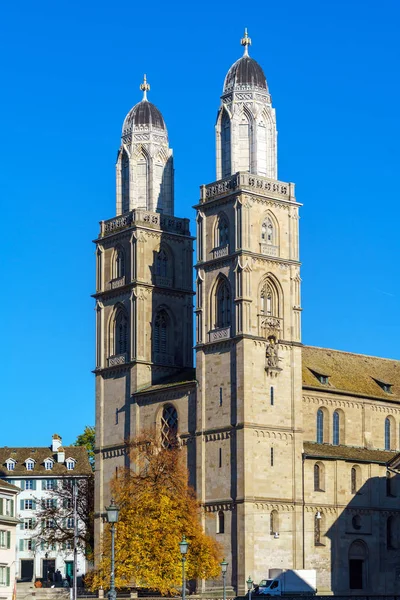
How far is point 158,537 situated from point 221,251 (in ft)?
72.2

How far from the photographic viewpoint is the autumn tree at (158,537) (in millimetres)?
99062

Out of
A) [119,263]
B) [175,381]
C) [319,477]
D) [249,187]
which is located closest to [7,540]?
[175,381]

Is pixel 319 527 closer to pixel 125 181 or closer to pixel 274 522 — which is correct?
pixel 274 522

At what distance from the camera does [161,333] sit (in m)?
119

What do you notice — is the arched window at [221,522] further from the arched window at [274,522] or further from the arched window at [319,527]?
the arched window at [319,527]

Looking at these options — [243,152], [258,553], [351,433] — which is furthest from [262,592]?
[243,152]

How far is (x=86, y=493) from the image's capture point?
131 m

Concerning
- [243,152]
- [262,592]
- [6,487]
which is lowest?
[262,592]

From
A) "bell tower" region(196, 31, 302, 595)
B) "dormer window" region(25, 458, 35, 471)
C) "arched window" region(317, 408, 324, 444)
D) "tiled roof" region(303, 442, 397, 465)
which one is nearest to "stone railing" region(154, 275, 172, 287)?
"bell tower" region(196, 31, 302, 595)

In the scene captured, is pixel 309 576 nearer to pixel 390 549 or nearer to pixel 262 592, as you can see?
pixel 262 592

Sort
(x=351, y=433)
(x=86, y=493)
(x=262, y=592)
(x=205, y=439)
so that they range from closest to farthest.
A: (x=262, y=592) < (x=205, y=439) < (x=351, y=433) < (x=86, y=493)

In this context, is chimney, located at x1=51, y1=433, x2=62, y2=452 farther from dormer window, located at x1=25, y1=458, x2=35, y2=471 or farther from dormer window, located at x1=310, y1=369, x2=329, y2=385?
dormer window, located at x1=310, y1=369, x2=329, y2=385

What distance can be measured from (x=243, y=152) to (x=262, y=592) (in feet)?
107

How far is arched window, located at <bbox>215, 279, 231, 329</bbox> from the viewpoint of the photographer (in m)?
107
